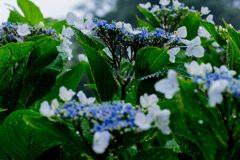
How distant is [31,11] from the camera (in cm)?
89

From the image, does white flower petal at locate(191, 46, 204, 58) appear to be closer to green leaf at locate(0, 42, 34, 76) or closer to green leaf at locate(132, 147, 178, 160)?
green leaf at locate(132, 147, 178, 160)

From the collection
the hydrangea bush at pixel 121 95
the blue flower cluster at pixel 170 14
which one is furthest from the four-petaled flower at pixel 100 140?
the blue flower cluster at pixel 170 14

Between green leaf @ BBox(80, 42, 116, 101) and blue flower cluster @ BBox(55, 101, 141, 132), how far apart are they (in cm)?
17

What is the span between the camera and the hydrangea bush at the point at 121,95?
33cm

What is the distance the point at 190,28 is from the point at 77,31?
426mm

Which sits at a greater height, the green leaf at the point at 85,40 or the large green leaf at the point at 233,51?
the green leaf at the point at 85,40

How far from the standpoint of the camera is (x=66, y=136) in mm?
356

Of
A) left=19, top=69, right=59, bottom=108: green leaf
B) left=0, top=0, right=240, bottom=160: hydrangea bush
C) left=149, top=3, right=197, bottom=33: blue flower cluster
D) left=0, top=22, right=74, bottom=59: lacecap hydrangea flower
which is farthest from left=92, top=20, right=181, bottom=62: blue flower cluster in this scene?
left=149, top=3, right=197, bottom=33: blue flower cluster

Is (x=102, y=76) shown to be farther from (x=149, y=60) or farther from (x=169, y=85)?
(x=169, y=85)

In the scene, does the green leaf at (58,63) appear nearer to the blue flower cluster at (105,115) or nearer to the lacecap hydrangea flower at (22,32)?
the lacecap hydrangea flower at (22,32)

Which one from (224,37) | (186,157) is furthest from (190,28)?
(186,157)

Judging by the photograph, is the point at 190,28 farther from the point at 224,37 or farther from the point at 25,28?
the point at 25,28

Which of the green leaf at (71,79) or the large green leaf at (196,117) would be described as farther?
the green leaf at (71,79)

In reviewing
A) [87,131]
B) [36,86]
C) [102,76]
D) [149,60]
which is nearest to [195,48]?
[149,60]
